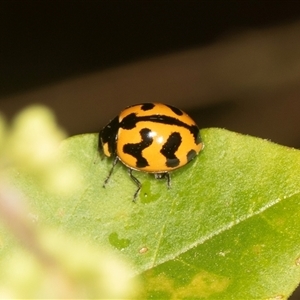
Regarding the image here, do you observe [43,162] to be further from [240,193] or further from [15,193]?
[240,193]

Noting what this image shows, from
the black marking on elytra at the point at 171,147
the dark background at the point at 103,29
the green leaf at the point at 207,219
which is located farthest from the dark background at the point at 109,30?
the green leaf at the point at 207,219

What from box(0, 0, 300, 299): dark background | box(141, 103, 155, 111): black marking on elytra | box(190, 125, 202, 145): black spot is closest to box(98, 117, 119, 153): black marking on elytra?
box(141, 103, 155, 111): black marking on elytra

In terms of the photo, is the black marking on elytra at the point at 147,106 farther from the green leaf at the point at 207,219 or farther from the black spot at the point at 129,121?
the green leaf at the point at 207,219

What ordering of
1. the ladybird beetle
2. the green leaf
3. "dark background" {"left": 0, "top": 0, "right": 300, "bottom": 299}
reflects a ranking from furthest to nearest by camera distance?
"dark background" {"left": 0, "top": 0, "right": 300, "bottom": 299}, the ladybird beetle, the green leaf

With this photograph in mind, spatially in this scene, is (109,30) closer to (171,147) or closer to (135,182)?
(171,147)

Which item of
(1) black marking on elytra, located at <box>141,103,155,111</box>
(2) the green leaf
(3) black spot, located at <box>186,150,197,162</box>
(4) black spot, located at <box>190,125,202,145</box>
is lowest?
(2) the green leaf

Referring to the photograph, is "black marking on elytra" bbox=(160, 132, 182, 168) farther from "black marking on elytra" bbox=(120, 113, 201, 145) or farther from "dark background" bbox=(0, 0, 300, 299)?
"dark background" bbox=(0, 0, 300, 299)

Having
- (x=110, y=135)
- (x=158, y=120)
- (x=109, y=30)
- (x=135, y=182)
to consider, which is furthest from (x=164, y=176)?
(x=109, y=30)

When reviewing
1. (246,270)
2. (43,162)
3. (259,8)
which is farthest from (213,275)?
(259,8)
